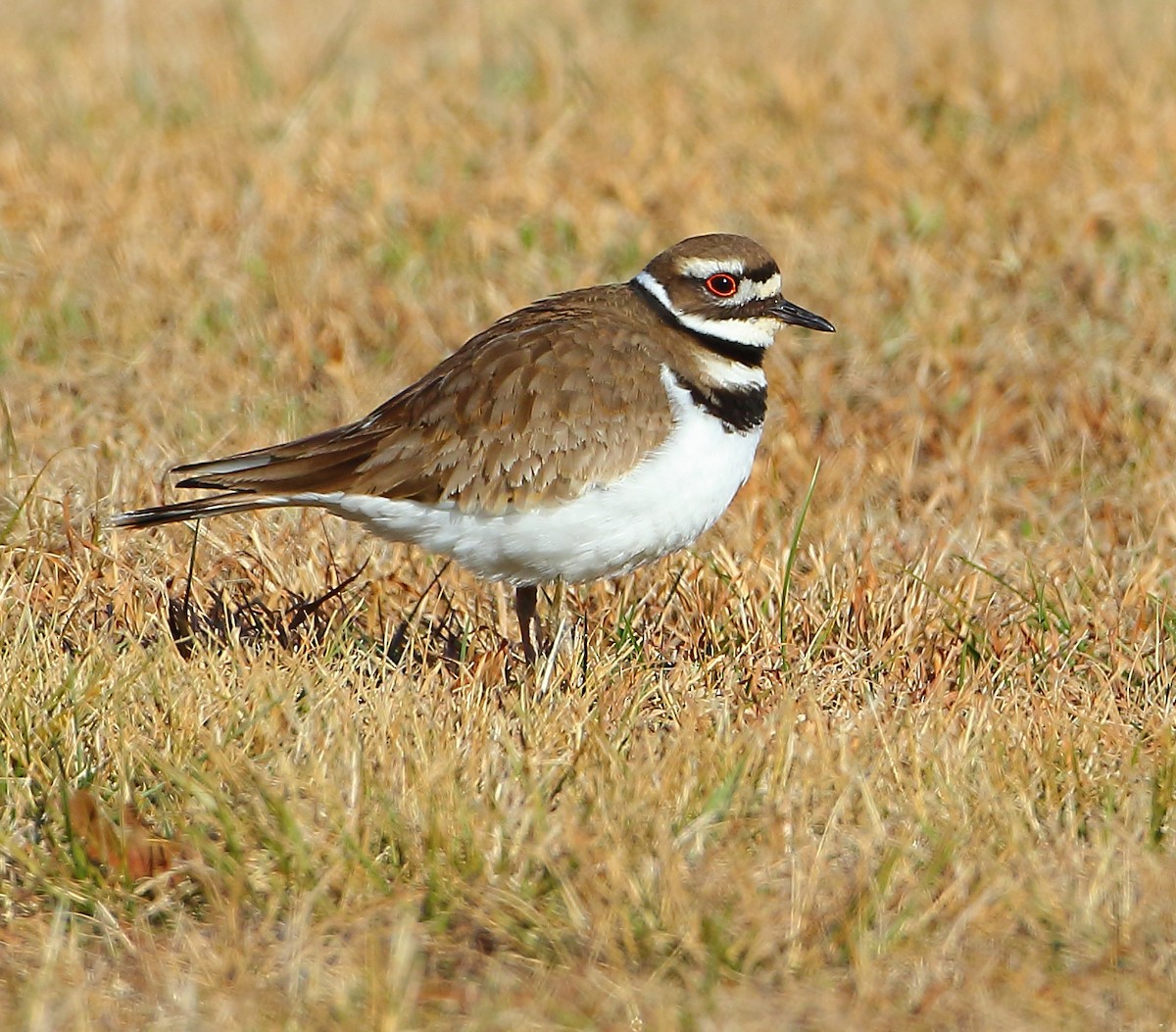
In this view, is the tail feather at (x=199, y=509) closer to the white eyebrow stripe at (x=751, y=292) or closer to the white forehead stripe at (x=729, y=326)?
the white forehead stripe at (x=729, y=326)

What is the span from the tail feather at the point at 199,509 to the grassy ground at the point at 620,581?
0.31 m

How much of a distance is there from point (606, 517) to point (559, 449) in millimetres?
247

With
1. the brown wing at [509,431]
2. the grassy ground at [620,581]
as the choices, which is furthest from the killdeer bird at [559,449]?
the grassy ground at [620,581]

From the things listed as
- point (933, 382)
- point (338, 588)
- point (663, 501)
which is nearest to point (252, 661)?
point (338, 588)

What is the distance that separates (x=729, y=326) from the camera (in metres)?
5.39

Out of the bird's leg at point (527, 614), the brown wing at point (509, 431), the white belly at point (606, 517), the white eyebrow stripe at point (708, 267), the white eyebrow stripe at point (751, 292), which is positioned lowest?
the bird's leg at point (527, 614)

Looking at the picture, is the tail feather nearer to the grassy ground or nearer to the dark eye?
the grassy ground

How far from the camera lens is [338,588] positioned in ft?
17.3

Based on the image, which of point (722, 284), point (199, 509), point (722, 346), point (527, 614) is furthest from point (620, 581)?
point (199, 509)

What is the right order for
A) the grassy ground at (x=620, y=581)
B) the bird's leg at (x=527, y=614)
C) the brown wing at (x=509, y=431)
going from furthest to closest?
1. the bird's leg at (x=527, y=614)
2. the brown wing at (x=509, y=431)
3. the grassy ground at (x=620, y=581)

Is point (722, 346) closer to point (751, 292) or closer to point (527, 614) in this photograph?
point (751, 292)

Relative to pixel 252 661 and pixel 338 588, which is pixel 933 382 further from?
pixel 252 661

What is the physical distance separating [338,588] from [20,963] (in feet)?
5.70

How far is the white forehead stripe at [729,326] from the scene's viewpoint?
5387 mm
